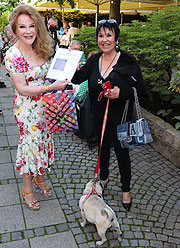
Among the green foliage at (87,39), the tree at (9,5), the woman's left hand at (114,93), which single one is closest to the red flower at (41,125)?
the woman's left hand at (114,93)

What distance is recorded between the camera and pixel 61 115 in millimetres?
2904

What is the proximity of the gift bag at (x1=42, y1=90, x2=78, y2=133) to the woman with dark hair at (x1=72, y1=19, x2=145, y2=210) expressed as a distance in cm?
30

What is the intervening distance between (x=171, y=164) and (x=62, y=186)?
71.4 inches

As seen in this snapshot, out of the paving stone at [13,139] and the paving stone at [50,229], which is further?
the paving stone at [13,139]

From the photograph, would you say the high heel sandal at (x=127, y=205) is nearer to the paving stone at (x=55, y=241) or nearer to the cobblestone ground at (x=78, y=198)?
the cobblestone ground at (x=78, y=198)

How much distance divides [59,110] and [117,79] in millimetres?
691

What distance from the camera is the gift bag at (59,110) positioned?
9.34 feet

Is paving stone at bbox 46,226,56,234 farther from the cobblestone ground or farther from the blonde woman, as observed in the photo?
the blonde woman

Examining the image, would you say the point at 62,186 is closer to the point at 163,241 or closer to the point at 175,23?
the point at 163,241

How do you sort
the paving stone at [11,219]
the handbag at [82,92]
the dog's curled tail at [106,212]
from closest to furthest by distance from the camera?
the dog's curled tail at [106,212], the paving stone at [11,219], the handbag at [82,92]

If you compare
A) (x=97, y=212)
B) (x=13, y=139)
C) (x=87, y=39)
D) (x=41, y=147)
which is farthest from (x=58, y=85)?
(x=87, y=39)

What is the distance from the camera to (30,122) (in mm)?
2945

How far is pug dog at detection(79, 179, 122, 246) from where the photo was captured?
8.62 feet

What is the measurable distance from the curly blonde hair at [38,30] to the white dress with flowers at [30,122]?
0.45 ft
